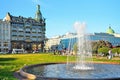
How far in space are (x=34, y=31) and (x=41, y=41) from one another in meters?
6.99

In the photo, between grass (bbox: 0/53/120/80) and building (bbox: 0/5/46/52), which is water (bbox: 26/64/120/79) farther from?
building (bbox: 0/5/46/52)

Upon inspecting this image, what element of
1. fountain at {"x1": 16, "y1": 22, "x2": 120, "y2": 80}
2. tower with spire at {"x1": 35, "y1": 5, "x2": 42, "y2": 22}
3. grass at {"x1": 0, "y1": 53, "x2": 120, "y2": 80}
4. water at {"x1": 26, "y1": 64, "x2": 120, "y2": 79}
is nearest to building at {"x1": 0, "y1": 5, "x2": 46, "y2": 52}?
tower with spire at {"x1": 35, "y1": 5, "x2": 42, "y2": 22}

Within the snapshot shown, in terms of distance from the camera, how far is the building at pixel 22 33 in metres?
137

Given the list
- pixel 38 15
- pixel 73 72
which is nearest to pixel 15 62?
pixel 73 72

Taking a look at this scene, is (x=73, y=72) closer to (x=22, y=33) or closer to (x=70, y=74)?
(x=70, y=74)

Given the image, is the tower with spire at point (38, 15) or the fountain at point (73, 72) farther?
the tower with spire at point (38, 15)

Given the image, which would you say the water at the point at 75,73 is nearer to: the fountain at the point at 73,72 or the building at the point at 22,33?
the fountain at the point at 73,72

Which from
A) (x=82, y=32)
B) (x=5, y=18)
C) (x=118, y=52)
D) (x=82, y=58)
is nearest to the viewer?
(x=82, y=32)

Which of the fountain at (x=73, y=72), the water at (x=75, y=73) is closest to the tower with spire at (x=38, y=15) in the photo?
the fountain at (x=73, y=72)

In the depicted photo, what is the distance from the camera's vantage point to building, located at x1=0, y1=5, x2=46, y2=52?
137 meters

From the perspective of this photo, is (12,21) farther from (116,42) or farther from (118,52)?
(118,52)

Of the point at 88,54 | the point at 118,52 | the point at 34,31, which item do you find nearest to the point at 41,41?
the point at 34,31

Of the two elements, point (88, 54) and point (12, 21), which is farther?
point (12, 21)

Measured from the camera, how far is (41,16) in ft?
525
